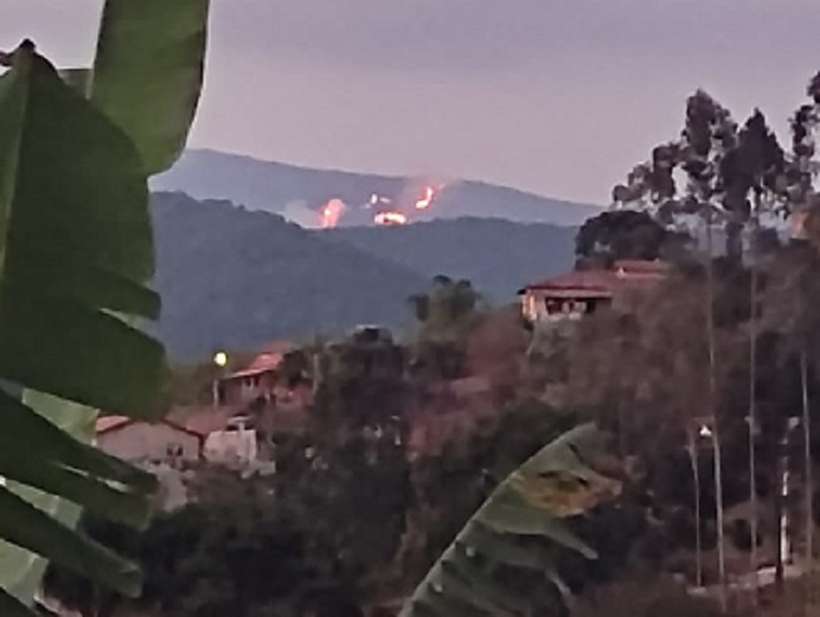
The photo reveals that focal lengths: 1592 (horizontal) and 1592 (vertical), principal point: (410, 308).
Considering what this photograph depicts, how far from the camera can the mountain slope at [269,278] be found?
7.06 meters

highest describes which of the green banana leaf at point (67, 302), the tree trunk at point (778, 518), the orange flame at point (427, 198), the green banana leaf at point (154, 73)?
the orange flame at point (427, 198)

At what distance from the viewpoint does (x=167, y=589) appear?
403 centimetres

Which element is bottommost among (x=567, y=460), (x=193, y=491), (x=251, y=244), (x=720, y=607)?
(x=720, y=607)

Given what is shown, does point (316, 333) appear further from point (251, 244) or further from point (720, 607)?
point (251, 244)

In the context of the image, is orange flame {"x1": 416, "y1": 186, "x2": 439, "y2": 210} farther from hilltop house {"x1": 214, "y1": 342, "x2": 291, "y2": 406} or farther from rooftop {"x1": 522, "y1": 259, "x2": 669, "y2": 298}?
hilltop house {"x1": 214, "y1": 342, "x2": 291, "y2": 406}

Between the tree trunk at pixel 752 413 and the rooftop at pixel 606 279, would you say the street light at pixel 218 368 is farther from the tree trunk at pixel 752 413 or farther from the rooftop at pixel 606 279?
the tree trunk at pixel 752 413

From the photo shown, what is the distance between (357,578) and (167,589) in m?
0.66

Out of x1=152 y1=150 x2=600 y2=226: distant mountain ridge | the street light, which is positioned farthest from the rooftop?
x1=152 y1=150 x2=600 y2=226: distant mountain ridge

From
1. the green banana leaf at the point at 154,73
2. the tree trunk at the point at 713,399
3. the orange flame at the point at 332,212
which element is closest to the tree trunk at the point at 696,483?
the tree trunk at the point at 713,399

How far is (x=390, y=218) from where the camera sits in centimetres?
866

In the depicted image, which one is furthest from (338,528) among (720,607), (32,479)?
(32,479)

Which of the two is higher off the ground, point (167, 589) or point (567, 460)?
point (567, 460)

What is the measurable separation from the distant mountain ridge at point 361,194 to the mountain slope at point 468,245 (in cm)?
8

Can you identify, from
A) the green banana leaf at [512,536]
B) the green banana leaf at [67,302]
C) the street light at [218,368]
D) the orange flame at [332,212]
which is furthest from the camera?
the orange flame at [332,212]
